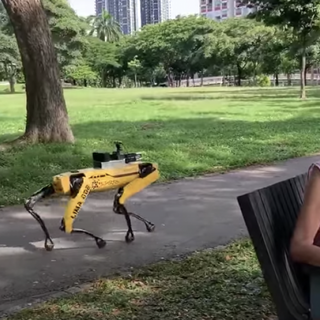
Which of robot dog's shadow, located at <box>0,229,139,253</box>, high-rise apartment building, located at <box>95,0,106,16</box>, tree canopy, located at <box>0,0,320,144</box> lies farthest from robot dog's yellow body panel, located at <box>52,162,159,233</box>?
high-rise apartment building, located at <box>95,0,106,16</box>

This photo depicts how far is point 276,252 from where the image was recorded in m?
2.49

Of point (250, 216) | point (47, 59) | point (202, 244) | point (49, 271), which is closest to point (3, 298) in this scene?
point (49, 271)

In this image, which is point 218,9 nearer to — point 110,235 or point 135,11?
point 135,11

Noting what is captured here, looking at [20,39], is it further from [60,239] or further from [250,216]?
[250,216]

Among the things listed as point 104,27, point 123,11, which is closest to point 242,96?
point 104,27

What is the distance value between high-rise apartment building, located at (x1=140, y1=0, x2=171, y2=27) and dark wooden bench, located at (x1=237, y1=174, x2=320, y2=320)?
92.3m

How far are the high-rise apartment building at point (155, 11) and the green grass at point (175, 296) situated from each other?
90.6m

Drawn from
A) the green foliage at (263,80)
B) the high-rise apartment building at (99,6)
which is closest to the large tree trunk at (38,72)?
the green foliage at (263,80)

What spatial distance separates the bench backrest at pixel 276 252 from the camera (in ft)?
7.96

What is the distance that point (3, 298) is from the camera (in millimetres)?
4023

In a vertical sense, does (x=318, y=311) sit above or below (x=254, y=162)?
above

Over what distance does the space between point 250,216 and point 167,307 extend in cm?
148

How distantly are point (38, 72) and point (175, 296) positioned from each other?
768 centimetres

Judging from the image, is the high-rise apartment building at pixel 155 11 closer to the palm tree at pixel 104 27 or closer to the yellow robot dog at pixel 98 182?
Answer: the palm tree at pixel 104 27
